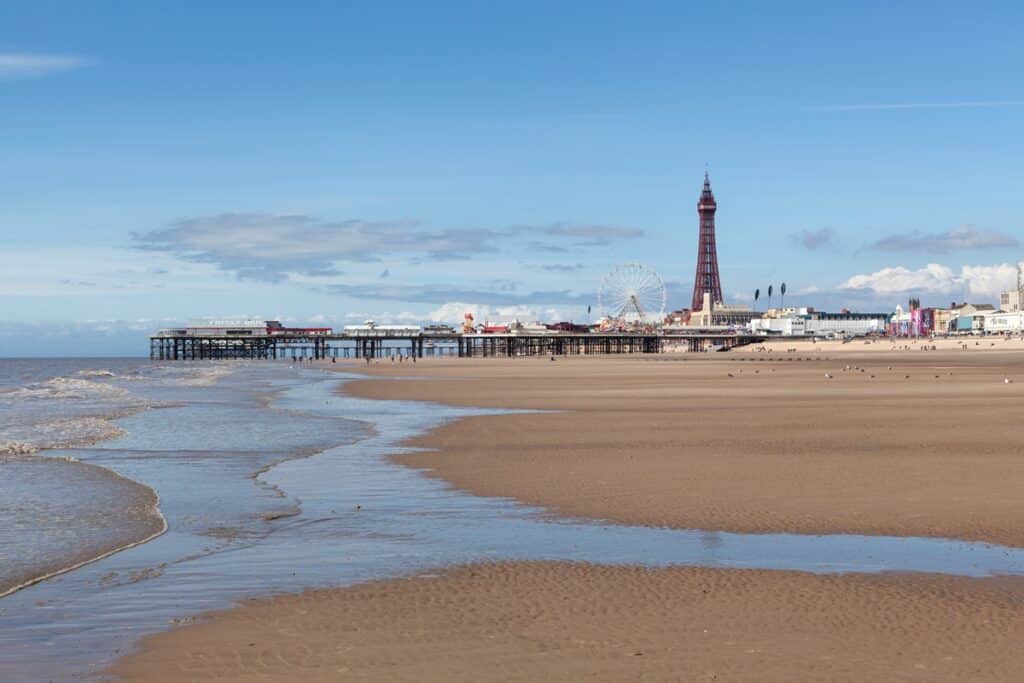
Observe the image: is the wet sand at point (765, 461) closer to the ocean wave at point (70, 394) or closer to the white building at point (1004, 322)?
the ocean wave at point (70, 394)

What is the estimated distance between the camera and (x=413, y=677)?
256 inches

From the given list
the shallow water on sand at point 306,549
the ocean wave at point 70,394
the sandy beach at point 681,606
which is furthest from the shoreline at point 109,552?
the ocean wave at point 70,394

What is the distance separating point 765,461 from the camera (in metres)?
16.9

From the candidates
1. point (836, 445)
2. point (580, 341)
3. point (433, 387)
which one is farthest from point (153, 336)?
point (836, 445)

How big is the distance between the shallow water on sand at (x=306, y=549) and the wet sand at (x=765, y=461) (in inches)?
31.8

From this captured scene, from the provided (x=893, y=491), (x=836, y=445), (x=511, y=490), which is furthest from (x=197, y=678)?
(x=836, y=445)

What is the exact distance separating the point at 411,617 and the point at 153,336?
15285 cm

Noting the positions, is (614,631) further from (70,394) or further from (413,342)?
(413,342)

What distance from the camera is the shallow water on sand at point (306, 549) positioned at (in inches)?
310

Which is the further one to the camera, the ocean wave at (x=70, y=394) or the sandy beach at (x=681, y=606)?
the ocean wave at (x=70, y=394)

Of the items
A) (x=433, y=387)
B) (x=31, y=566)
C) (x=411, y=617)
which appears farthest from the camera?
(x=433, y=387)

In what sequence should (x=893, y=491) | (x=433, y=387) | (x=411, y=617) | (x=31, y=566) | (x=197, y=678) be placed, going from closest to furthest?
(x=197, y=678) < (x=411, y=617) < (x=31, y=566) < (x=893, y=491) < (x=433, y=387)

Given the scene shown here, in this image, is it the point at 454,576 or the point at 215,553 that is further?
the point at 215,553

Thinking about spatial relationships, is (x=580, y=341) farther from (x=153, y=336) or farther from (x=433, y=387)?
(x=433, y=387)
